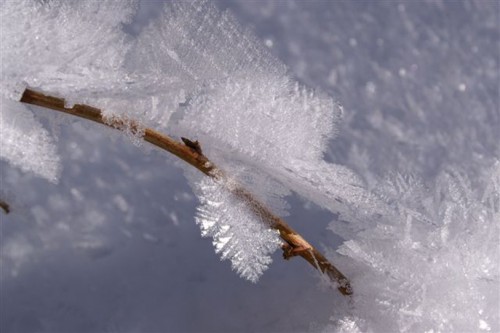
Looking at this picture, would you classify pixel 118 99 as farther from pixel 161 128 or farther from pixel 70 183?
pixel 70 183

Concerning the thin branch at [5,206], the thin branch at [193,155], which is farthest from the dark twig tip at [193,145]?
the thin branch at [5,206]

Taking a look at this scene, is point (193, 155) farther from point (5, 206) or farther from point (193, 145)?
point (5, 206)

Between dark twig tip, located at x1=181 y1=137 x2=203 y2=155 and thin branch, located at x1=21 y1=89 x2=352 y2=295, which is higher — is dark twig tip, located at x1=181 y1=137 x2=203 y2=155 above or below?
above

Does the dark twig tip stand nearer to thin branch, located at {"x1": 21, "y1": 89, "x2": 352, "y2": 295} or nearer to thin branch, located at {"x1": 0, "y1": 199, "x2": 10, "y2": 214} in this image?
thin branch, located at {"x1": 21, "y1": 89, "x2": 352, "y2": 295}

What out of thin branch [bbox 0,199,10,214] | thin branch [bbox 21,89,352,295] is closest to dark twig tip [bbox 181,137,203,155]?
thin branch [bbox 21,89,352,295]

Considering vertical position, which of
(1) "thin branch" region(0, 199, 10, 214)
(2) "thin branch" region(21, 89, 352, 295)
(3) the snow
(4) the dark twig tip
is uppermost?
(4) the dark twig tip

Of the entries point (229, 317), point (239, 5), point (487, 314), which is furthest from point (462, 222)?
point (239, 5)
